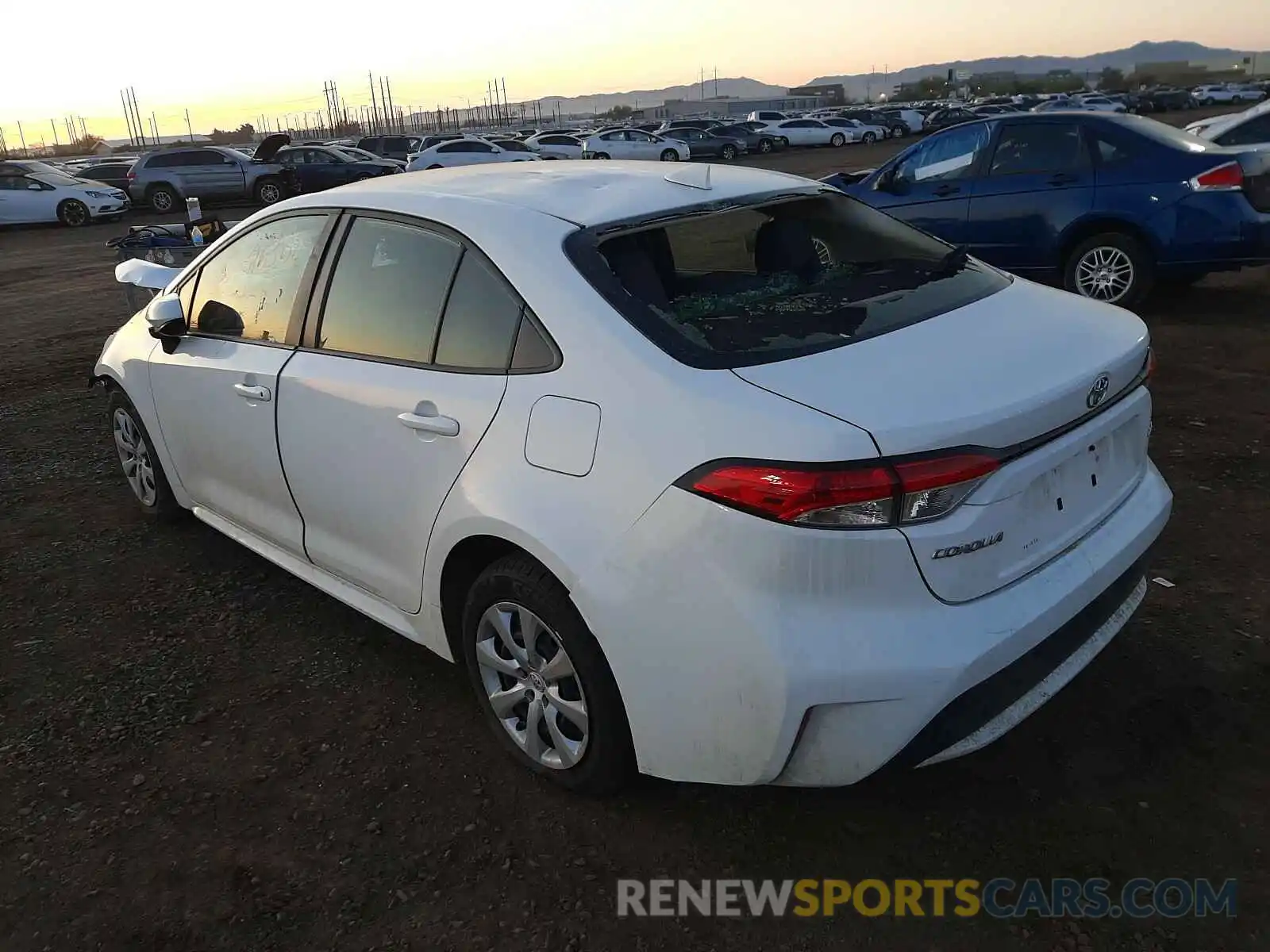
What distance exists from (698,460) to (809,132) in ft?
149

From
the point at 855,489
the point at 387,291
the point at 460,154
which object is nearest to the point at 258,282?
the point at 387,291

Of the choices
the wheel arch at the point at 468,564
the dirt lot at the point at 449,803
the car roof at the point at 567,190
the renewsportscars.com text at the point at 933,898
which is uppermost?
the car roof at the point at 567,190

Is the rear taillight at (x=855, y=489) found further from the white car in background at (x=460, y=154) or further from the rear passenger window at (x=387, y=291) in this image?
the white car in background at (x=460, y=154)

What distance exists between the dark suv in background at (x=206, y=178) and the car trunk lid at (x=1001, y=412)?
2465 cm

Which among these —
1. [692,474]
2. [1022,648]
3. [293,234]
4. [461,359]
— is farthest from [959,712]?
[293,234]

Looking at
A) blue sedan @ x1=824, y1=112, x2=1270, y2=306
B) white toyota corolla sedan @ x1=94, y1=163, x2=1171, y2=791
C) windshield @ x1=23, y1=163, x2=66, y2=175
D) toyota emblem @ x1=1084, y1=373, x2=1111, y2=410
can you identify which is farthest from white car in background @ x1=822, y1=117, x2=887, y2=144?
toyota emblem @ x1=1084, y1=373, x2=1111, y2=410

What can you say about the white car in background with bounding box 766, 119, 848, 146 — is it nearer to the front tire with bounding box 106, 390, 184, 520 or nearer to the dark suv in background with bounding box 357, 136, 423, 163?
the dark suv in background with bounding box 357, 136, 423, 163

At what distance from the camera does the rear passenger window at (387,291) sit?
2.94 metres

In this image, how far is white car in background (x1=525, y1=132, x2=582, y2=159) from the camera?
106 feet

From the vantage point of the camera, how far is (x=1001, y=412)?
7.15ft

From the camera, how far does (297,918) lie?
7.97 ft

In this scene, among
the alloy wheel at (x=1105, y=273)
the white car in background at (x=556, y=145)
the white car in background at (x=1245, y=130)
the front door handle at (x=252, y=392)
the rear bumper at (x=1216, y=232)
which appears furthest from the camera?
the white car in background at (x=556, y=145)

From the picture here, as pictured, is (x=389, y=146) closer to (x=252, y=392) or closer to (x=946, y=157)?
(x=946, y=157)

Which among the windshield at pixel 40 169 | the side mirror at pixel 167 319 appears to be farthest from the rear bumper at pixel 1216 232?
the windshield at pixel 40 169
